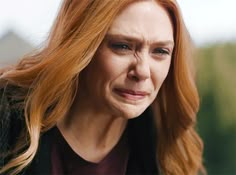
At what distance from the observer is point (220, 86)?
388 cm

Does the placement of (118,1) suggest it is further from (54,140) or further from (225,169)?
(225,169)

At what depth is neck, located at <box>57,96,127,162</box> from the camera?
107 centimetres

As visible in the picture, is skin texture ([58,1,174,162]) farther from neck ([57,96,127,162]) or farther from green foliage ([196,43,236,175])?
green foliage ([196,43,236,175])

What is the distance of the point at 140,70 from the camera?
0.95 metres

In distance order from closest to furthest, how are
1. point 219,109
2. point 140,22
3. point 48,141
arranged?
point 140,22
point 48,141
point 219,109

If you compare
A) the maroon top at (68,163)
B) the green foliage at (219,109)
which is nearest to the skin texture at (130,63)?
the maroon top at (68,163)

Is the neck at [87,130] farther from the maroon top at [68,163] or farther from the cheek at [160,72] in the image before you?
the cheek at [160,72]

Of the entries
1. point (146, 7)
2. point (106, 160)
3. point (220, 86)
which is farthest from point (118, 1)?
point (220, 86)

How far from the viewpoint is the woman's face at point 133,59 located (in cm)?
93

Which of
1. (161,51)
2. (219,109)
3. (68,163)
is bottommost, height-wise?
(219,109)

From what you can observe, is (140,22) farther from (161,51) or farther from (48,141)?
(48,141)


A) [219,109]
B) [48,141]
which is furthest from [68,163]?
[219,109]

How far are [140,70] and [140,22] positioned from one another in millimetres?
88

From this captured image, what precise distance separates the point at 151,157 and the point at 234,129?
9.49ft
